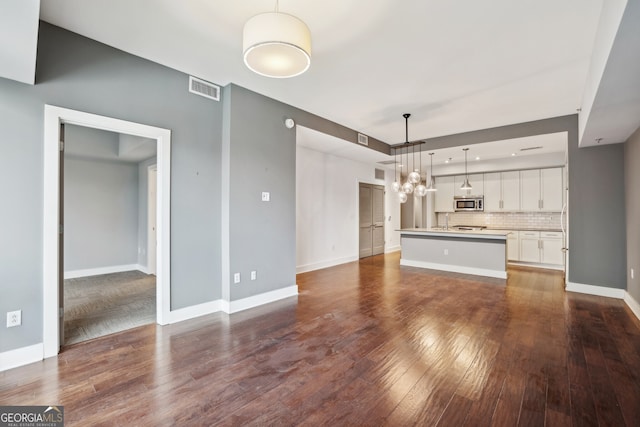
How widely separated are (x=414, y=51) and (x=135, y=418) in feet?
12.8

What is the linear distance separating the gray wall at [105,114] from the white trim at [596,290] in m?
5.69

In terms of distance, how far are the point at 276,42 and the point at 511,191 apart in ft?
25.4

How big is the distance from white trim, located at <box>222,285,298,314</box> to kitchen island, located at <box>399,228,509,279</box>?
137 inches

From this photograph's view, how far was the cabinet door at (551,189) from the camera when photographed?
6.80m

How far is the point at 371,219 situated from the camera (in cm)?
838

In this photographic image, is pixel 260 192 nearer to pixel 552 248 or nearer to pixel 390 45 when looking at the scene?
pixel 390 45

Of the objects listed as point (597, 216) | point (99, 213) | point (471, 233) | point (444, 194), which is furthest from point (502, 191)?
point (99, 213)

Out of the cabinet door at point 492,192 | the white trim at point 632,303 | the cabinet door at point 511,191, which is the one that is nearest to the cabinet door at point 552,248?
the cabinet door at point 511,191

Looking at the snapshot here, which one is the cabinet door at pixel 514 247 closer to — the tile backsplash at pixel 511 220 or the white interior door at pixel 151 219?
the tile backsplash at pixel 511 220

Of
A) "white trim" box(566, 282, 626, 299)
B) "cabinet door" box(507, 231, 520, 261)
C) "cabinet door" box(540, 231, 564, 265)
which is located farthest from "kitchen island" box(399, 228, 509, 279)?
"cabinet door" box(540, 231, 564, 265)

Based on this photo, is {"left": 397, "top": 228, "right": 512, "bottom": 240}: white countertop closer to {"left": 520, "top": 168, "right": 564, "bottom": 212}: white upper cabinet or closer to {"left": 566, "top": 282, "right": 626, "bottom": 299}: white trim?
{"left": 566, "top": 282, "right": 626, "bottom": 299}: white trim

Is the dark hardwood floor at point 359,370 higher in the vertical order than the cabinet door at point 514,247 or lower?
lower

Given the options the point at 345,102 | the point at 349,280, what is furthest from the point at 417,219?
the point at 345,102

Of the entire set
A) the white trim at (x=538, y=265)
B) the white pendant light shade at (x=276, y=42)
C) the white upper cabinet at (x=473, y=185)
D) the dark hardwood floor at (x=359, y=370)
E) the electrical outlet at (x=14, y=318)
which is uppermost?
the white pendant light shade at (x=276, y=42)
